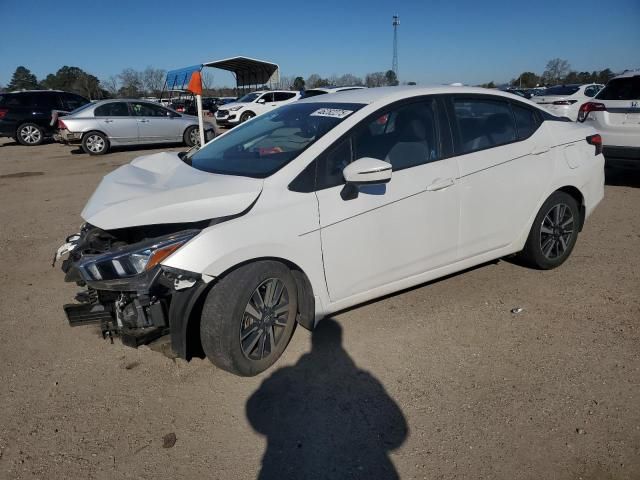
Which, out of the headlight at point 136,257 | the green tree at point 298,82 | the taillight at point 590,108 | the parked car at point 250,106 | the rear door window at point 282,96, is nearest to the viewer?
the headlight at point 136,257

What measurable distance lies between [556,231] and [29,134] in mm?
17577

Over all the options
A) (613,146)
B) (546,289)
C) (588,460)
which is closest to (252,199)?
(588,460)

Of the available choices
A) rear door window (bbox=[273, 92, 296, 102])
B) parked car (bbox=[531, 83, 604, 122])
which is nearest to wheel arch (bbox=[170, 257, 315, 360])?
parked car (bbox=[531, 83, 604, 122])

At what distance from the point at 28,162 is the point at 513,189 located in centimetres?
1285

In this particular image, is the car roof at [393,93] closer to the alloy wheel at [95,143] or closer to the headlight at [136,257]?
the headlight at [136,257]

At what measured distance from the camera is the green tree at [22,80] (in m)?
65.3

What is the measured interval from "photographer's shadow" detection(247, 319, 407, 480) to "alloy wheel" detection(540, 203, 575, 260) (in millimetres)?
2222

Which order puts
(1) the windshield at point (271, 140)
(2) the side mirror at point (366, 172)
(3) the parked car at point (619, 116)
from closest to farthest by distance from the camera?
(2) the side mirror at point (366, 172) < (1) the windshield at point (271, 140) < (3) the parked car at point (619, 116)

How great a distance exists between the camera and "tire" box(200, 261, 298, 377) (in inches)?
105

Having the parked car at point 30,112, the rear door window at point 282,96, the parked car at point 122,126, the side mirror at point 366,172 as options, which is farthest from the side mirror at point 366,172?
the rear door window at point 282,96

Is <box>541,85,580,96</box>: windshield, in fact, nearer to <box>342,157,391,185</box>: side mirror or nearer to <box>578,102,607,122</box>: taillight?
<box>578,102,607,122</box>: taillight

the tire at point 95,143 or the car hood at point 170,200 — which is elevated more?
the car hood at point 170,200

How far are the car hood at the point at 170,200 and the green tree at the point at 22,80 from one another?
73192 mm

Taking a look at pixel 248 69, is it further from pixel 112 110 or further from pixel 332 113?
pixel 332 113
